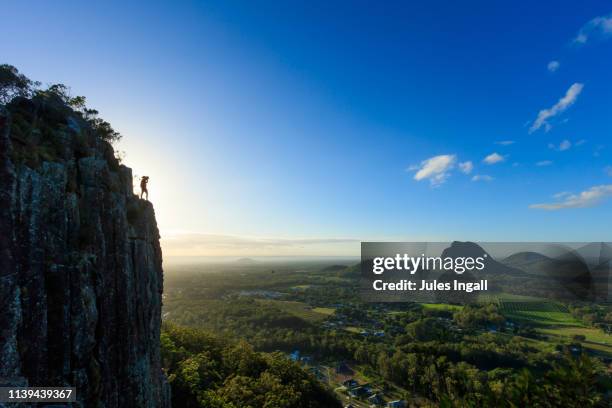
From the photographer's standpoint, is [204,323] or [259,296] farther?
[259,296]

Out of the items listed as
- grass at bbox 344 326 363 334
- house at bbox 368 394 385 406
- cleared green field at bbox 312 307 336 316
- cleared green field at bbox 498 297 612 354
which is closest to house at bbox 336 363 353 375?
house at bbox 368 394 385 406

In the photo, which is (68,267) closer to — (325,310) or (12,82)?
(12,82)

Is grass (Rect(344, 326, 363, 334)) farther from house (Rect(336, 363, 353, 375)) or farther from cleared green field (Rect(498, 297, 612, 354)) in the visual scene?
cleared green field (Rect(498, 297, 612, 354))

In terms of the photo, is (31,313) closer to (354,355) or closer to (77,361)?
(77,361)

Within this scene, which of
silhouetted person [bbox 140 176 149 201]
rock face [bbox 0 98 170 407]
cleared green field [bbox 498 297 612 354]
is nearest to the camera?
rock face [bbox 0 98 170 407]

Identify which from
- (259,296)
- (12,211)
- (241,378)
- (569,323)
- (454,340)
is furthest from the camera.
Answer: (259,296)

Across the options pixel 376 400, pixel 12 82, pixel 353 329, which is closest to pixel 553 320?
pixel 353 329

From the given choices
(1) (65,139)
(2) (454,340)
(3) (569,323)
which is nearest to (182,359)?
(1) (65,139)

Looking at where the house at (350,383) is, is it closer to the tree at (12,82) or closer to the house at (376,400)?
the house at (376,400)
